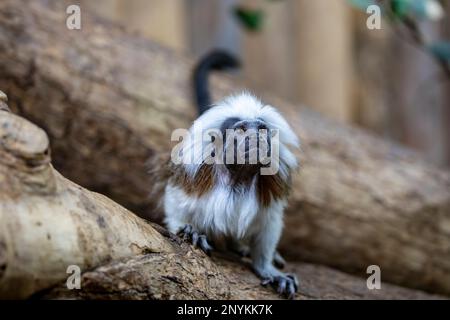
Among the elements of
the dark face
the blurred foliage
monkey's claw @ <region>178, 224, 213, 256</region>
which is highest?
the blurred foliage

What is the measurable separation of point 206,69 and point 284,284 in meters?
1.70

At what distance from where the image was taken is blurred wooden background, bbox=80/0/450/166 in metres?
5.09

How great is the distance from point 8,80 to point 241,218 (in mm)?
1630

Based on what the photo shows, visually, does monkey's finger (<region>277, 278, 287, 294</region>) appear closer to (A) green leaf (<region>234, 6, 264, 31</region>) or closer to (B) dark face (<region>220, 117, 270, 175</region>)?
(B) dark face (<region>220, 117, 270, 175</region>)

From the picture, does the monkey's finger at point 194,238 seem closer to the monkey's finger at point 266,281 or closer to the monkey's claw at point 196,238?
the monkey's claw at point 196,238

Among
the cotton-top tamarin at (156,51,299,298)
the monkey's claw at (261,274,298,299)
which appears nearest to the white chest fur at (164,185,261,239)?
the cotton-top tamarin at (156,51,299,298)

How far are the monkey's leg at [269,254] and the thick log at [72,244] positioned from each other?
0.28 meters

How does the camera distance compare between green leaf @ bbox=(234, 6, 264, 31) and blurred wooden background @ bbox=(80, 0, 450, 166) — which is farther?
blurred wooden background @ bbox=(80, 0, 450, 166)

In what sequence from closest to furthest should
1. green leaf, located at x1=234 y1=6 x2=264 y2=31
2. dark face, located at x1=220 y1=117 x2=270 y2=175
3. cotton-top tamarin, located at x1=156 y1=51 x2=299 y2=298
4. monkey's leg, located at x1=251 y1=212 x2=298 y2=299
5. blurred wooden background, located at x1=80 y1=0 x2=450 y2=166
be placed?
dark face, located at x1=220 y1=117 x2=270 y2=175, cotton-top tamarin, located at x1=156 y1=51 x2=299 y2=298, monkey's leg, located at x1=251 y1=212 x2=298 y2=299, green leaf, located at x1=234 y1=6 x2=264 y2=31, blurred wooden background, located at x1=80 y1=0 x2=450 y2=166

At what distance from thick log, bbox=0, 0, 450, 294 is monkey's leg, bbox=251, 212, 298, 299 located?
99 cm

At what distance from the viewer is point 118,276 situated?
195cm

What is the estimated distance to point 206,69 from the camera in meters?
3.83
